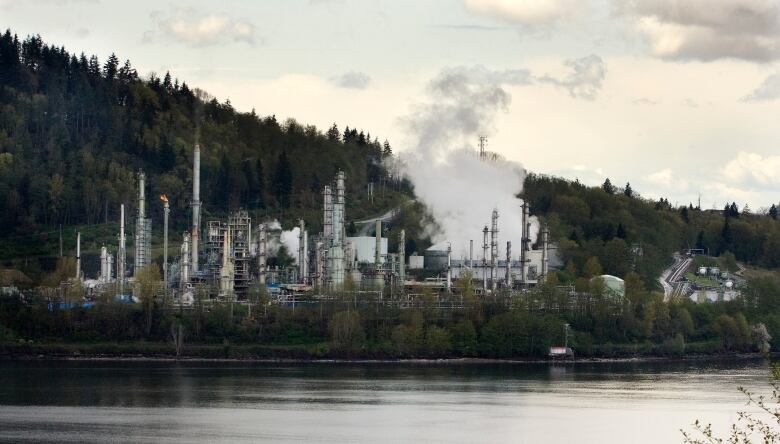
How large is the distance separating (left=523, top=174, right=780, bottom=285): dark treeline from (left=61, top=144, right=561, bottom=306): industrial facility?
6.70 metres

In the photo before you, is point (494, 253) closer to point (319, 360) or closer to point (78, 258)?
point (319, 360)

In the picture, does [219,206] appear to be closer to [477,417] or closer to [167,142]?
[167,142]

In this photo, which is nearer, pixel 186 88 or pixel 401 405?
pixel 401 405

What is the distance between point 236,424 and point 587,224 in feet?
271

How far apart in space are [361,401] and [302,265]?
4212 centimetres

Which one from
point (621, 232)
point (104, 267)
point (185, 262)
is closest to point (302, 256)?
point (185, 262)

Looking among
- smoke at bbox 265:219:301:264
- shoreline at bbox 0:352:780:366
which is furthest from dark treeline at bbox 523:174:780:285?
shoreline at bbox 0:352:780:366

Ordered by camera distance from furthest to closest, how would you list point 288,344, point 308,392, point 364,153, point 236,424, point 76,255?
point 364,153
point 76,255
point 288,344
point 308,392
point 236,424

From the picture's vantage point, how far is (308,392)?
234 feet

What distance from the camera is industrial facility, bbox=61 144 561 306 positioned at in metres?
99.9

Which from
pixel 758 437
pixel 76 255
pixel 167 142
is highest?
pixel 167 142

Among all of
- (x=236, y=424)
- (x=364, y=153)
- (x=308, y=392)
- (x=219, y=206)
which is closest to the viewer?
(x=236, y=424)

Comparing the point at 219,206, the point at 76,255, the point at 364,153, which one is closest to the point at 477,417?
the point at 76,255

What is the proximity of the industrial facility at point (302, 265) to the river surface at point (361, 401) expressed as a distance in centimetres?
1225
